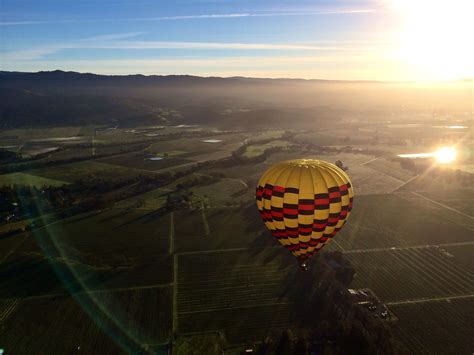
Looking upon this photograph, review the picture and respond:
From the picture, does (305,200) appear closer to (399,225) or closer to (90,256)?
(90,256)

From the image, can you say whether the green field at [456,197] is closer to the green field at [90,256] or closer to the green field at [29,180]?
the green field at [90,256]

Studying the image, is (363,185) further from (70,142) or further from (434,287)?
(70,142)

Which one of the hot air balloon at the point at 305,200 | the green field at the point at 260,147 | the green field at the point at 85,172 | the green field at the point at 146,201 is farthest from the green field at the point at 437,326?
the green field at the point at 260,147

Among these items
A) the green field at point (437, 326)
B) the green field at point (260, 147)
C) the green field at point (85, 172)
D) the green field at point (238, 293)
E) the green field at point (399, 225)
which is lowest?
the green field at point (260, 147)

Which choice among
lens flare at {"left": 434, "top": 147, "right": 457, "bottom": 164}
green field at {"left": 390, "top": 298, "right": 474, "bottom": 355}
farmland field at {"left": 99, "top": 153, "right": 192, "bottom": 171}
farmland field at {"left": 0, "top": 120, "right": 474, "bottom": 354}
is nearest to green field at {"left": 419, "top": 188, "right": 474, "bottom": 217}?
farmland field at {"left": 0, "top": 120, "right": 474, "bottom": 354}

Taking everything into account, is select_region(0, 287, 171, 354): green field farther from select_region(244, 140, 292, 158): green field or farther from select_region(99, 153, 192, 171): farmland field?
select_region(244, 140, 292, 158): green field

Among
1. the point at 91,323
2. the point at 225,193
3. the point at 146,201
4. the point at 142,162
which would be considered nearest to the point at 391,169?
the point at 225,193
